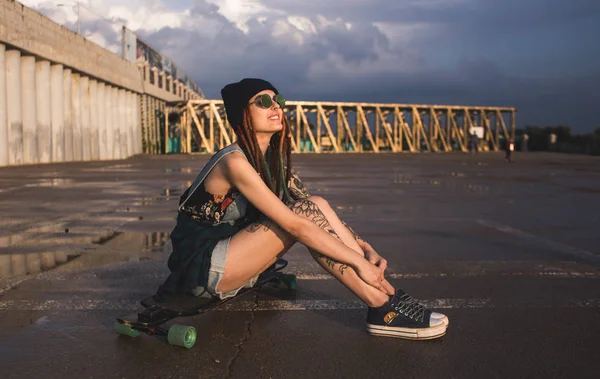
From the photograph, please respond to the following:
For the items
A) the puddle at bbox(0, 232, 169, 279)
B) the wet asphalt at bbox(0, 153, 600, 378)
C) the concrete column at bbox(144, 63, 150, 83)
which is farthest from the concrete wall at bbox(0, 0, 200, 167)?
the puddle at bbox(0, 232, 169, 279)

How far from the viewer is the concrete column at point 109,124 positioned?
3534cm

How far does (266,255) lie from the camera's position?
3.35 m

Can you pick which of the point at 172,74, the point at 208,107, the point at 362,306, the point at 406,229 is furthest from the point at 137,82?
the point at 362,306

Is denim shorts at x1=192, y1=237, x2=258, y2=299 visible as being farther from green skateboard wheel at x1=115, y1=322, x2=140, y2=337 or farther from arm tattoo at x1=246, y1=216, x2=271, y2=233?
green skateboard wheel at x1=115, y1=322, x2=140, y2=337

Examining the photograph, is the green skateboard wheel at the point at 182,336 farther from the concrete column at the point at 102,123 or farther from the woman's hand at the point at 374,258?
the concrete column at the point at 102,123

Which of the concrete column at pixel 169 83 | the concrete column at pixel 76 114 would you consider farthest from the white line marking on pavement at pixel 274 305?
the concrete column at pixel 169 83

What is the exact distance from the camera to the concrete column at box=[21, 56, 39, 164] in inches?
967

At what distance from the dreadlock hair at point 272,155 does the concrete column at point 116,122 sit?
34.5 metres

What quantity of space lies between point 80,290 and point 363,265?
2.08 metres

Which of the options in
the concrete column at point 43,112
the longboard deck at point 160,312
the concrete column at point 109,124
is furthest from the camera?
the concrete column at point 109,124

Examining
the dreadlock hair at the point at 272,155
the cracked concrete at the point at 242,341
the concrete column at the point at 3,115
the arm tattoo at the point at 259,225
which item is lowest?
the cracked concrete at the point at 242,341

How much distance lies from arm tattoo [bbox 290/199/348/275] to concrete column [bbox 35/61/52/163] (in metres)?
24.6

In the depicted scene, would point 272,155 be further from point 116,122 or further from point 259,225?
point 116,122

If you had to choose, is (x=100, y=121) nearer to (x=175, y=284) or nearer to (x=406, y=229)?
(x=406, y=229)
